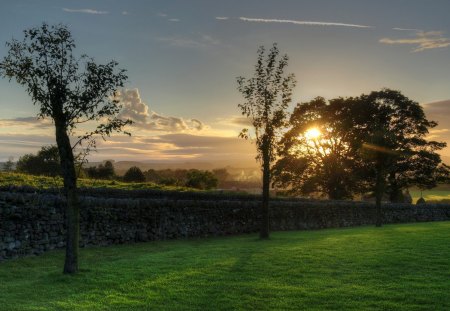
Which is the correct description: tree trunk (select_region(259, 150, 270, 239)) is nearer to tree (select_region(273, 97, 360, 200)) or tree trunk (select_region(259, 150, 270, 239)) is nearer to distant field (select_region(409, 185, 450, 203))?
tree (select_region(273, 97, 360, 200))

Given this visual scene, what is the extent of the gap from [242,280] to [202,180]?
184 feet

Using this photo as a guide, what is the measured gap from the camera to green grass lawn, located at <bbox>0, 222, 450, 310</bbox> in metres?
10.7

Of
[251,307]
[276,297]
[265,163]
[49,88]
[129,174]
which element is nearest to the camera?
[251,307]

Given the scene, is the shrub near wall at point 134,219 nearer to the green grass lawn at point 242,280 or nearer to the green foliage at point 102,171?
the green grass lawn at point 242,280

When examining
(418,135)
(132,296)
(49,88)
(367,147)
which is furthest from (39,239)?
(418,135)

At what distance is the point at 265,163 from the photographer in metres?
27.0

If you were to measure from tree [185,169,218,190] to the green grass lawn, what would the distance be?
45.4 m

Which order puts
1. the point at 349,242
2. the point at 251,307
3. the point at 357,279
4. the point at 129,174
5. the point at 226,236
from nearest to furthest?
the point at 251,307 < the point at 357,279 < the point at 349,242 < the point at 226,236 < the point at 129,174

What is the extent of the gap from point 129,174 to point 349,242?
45134mm

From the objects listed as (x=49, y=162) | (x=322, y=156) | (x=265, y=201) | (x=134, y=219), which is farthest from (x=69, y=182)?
(x=322, y=156)

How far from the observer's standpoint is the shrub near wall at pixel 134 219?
1812 centimetres

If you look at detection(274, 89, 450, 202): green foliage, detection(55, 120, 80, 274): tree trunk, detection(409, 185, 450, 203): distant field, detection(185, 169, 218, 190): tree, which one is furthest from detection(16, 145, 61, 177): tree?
detection(409, 185, 450, 203): distant field

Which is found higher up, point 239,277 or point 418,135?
point 418,135

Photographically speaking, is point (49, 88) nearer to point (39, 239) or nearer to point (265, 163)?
point (39, 239)
